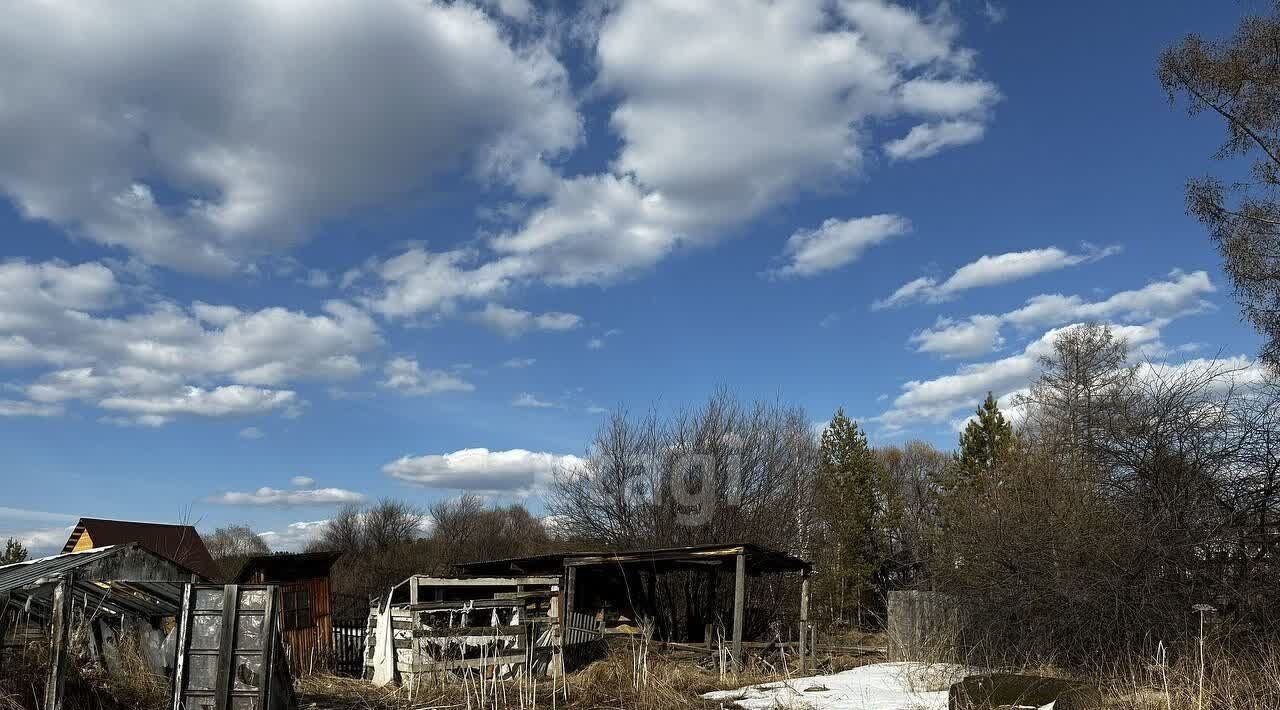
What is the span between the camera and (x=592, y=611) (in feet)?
75.7

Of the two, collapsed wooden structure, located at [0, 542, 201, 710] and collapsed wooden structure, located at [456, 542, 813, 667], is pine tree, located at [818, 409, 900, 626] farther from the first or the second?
collapsed wooden structure, located at [0, 542, 201, 710]

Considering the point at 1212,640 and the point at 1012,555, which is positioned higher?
the point at 1012,555

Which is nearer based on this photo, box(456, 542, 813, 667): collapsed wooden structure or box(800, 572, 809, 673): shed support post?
box(800, 572, 809, 673): shed support post

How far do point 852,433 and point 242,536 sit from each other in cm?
4441

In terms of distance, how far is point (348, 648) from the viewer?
21.7 metres

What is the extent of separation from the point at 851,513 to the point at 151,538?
2650 centimetres

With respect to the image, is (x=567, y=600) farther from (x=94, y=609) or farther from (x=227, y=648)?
(x=227, y=648)

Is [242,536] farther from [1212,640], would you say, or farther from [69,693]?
[1212,640]

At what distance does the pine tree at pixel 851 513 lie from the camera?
31.7 metres

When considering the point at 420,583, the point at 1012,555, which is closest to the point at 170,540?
the point at 420,583

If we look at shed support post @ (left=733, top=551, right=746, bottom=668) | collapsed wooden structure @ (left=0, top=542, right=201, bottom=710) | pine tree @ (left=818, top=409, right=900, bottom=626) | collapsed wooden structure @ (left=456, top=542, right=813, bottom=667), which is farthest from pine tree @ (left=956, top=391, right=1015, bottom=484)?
collapsed wooden structure @ (left=0, top=542, right=201, bottom=710)

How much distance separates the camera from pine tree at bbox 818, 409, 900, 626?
1246 inches

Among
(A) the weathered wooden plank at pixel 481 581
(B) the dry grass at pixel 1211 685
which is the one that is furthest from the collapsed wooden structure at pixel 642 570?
(B) the dry grass at pixel 1211 685

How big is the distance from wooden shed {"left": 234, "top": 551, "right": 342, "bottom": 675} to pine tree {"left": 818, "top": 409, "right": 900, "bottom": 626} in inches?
660
